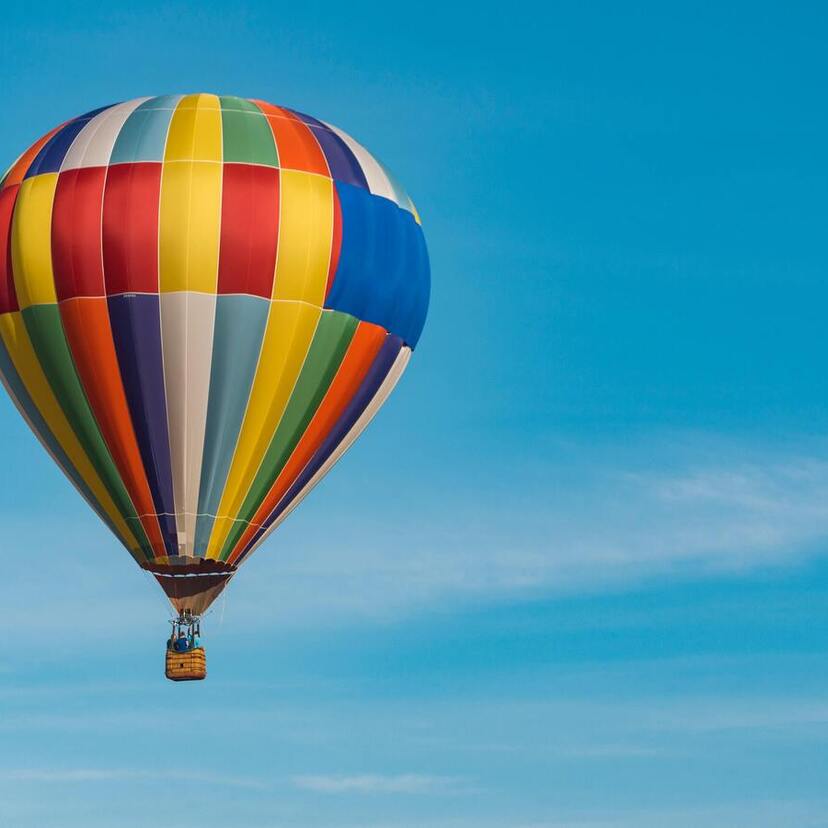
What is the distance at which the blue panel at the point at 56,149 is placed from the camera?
170 ft

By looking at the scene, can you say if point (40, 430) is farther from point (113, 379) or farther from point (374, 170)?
point (374, 170)

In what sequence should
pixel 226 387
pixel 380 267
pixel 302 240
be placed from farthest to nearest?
pixel 380 267 → pixel 302 240 → pixel 226 387

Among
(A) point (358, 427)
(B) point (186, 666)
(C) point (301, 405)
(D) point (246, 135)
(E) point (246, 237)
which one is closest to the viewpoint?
(B) point (186, 666)

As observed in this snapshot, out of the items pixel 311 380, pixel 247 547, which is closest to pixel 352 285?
pixel 311 380

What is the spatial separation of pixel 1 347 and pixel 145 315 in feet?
11.0

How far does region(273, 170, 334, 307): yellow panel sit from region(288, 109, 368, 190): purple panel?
882mm

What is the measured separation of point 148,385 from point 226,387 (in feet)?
4.67

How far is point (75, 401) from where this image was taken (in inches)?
2013

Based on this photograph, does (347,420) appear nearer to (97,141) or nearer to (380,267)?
(380,267)

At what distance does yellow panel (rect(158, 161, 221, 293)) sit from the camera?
50.4 m

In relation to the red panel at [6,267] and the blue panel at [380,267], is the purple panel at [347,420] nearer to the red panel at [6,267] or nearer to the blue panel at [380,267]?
the blue panel at [380,267]

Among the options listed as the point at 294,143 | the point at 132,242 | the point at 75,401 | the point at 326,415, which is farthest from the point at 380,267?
the point at 75,401

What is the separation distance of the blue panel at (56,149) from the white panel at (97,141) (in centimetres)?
12

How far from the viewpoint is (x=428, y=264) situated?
5409 centimetres
